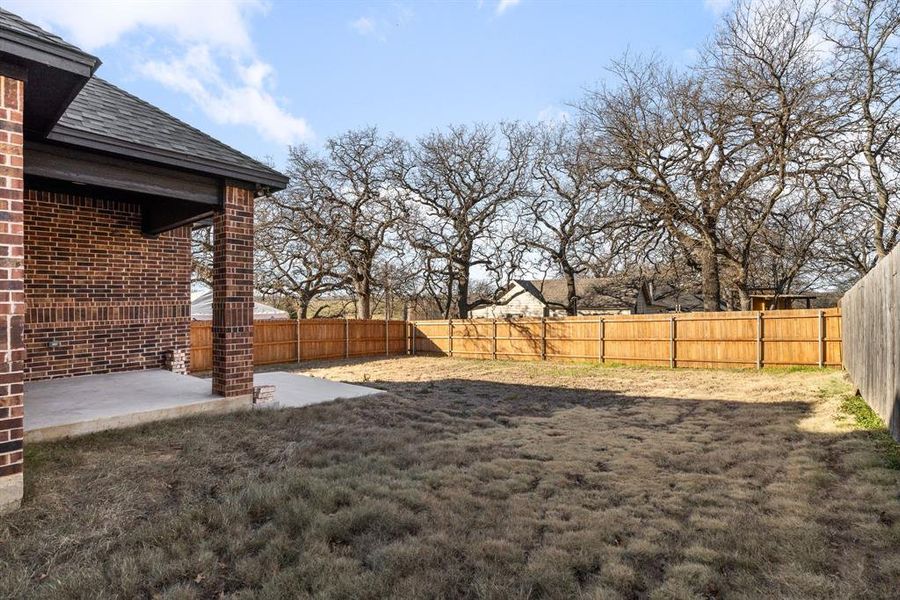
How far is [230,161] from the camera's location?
5777mm

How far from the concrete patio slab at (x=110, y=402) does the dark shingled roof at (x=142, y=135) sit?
2659 millimetres

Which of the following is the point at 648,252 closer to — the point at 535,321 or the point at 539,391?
the point at 535,321

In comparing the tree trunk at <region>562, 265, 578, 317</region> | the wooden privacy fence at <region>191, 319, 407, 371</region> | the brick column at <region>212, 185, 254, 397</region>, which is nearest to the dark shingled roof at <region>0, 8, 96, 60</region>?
the brick column at <region>212, 185, 254, 397</region>

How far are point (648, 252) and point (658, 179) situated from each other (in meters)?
2.46

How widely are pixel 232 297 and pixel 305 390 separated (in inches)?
99.1

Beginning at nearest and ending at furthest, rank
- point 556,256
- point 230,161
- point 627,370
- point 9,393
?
point 9,393 < point 230,161 < point 627,370 < point 556,256

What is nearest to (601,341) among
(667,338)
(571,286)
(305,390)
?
(667,338)

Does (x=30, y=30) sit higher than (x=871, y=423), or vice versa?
(x=30, y=30)

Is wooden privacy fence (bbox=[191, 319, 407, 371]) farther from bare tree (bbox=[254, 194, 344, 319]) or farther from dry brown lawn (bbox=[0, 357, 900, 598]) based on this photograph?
dry brown lawn (bbox=[0, 357, 900, 598])

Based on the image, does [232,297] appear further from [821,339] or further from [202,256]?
[202,256]

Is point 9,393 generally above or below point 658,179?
below

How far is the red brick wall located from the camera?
257 inches

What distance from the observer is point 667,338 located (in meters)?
14.4

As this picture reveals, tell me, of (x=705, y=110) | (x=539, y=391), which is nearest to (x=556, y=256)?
(x=705, y=110)
